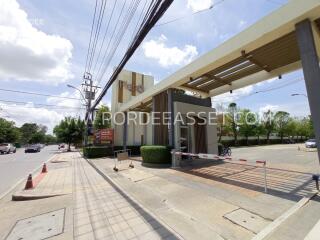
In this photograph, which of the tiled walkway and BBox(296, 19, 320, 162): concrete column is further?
BBox(296, 19, 320, 162): concrete column

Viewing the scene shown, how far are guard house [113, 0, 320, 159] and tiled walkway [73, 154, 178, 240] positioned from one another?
14.6ft

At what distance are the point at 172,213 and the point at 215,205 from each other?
3.77 ft

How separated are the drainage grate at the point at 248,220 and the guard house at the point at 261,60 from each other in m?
2.53

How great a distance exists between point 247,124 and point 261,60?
34014mm

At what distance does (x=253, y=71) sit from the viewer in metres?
8.91

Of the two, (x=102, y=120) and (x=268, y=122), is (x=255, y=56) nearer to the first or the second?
(x=102, y=120)

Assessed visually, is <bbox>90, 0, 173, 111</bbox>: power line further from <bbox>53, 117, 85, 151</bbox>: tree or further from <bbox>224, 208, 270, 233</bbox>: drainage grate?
<bbox>53, 117, 85, 151</bbox>: tree

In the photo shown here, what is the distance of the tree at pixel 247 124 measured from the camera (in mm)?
38688

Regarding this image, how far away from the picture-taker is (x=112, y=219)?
405cm

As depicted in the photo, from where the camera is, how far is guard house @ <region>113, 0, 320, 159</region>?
479 cm

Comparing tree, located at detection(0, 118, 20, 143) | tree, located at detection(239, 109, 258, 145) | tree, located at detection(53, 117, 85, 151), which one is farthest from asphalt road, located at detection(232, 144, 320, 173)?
tree, located at detection(0, 118, 20, 143)

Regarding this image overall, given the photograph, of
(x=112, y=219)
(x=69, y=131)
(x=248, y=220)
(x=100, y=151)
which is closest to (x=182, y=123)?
(x=248, y=220)

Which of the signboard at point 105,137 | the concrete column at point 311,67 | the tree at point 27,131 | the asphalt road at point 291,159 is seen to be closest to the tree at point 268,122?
the asphalt road at point 291,159

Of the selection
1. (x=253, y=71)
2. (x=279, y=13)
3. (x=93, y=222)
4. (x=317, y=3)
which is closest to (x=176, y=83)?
(x=253, y=71)
